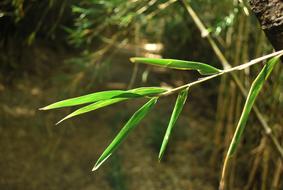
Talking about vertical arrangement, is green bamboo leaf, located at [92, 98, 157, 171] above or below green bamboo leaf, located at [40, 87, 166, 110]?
below

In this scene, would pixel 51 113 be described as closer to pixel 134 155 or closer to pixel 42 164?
pixel 42 164

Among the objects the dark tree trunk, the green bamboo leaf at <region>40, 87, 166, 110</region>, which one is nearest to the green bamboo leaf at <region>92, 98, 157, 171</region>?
the green bamboo leaf at <region>40, 87, 166, 110</region>

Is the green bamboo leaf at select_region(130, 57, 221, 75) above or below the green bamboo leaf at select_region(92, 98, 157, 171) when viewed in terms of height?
above

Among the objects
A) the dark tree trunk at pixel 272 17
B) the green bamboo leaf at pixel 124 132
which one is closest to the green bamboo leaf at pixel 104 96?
the green bamboo leaf at pixel 124 132

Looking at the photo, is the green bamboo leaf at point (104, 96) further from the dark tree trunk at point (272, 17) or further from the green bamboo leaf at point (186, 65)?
the dark tree trunk at point (272, 17)

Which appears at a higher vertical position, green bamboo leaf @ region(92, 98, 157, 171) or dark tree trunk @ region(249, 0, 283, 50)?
dark tree trunk @ region(249, 0, 283, 50)

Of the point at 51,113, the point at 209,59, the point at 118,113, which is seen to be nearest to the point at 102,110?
the point at 118,113

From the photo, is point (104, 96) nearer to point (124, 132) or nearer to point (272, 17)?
point (124, 132)

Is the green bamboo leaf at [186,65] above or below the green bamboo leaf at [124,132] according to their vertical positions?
above

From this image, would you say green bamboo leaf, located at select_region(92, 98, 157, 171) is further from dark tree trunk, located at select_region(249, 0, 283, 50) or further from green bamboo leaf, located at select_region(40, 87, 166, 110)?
dark tree trunk, located at select_region(249, 0, 283, 50)
